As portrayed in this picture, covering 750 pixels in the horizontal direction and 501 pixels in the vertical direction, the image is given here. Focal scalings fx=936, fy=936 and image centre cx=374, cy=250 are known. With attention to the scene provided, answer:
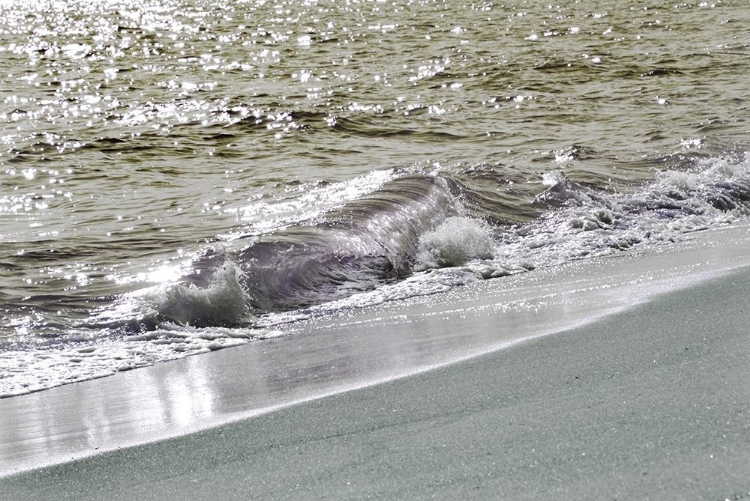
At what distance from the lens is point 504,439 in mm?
2586

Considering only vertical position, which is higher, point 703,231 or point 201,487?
point 201,487

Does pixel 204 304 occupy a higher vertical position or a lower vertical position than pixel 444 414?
lower

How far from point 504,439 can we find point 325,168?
8346 mm

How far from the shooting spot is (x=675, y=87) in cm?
1567

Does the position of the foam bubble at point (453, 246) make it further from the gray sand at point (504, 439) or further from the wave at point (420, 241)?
the gray sand at point (504, 439)

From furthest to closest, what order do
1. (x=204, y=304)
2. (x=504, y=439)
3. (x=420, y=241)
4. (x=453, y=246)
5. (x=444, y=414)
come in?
(x=420, y=241), (x=453, y=246), (x=204, y=304), (x=444, y=414), (x=504, y=439)

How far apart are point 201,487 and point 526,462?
35.5 inches

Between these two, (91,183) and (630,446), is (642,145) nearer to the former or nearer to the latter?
(91,183)

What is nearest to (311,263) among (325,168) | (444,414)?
(444,414)

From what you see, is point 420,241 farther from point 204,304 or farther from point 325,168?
point 325,168

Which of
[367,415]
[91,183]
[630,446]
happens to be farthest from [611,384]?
[91,183]

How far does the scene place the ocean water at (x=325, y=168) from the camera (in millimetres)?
5922

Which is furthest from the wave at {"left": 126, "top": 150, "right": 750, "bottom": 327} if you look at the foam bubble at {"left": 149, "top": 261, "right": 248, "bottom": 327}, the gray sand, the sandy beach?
the gray sand

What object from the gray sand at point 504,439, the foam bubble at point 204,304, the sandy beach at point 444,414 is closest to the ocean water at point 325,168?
the foam bubble at point 204,304
